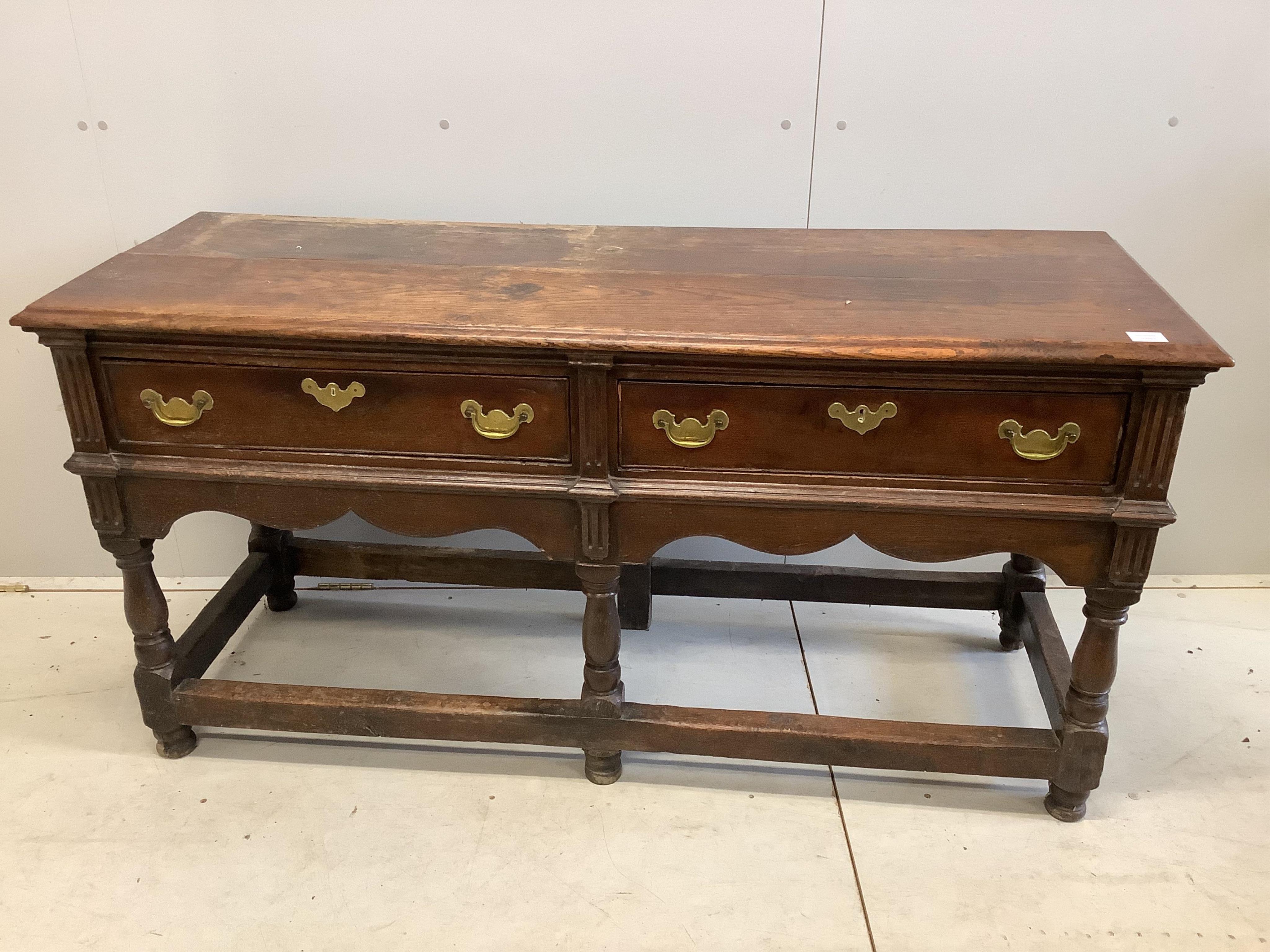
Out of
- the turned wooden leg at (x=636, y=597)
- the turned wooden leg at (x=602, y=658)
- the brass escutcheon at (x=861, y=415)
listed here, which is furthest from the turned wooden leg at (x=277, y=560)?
the brass escutcheon at (x=861, y=415)

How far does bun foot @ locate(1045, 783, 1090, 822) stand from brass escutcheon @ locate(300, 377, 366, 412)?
60.5 inches

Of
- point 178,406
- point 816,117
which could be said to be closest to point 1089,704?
point 816,117

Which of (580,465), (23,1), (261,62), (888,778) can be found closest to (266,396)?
(580,465)

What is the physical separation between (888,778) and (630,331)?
44.0 inches

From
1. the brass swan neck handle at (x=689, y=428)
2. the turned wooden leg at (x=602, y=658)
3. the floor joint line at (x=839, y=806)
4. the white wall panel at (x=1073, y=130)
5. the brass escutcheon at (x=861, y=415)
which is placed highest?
the white wall panel at (x=1073, y=130)

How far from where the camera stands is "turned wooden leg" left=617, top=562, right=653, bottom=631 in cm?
258

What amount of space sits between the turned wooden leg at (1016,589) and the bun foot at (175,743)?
6.23ft

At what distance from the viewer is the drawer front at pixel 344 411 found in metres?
1.83

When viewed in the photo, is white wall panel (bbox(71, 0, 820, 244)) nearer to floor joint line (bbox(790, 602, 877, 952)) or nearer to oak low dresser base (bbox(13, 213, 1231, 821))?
oak low dresser base (bbox(13, 213, 1231, 821))

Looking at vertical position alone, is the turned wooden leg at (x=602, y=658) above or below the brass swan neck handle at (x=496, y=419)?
below

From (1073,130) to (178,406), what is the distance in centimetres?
204

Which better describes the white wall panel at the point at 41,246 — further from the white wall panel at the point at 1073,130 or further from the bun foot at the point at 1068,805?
the bun foot at the point at 1068,805

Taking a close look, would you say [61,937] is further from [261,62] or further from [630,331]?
[261,62]

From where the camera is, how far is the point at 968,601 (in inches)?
101
